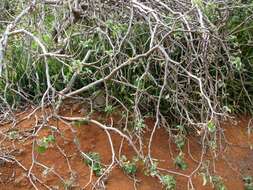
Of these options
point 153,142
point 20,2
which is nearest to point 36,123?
point 153,142

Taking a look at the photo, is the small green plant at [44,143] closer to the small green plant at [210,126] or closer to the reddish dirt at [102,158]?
the reddish dirt at [102,158]

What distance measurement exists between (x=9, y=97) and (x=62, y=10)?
0.75 m

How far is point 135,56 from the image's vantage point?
12.1 feet

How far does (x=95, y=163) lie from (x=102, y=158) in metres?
0.12

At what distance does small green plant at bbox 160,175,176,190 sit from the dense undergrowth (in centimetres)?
2

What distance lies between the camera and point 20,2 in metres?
5.19

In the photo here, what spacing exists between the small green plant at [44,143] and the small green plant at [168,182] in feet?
2.28

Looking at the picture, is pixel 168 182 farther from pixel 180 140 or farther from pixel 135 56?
pixel 135 56

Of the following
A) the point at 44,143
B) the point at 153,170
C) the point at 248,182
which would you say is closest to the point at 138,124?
the point at 153,170

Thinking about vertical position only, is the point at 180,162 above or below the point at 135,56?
below

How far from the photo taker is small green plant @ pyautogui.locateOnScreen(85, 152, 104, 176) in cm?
367

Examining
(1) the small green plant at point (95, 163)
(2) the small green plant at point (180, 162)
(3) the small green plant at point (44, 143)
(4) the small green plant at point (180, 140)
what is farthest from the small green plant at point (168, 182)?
(3) the small green plant at point (44, 143)

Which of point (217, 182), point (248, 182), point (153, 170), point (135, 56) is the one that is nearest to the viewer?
point (153, 170)

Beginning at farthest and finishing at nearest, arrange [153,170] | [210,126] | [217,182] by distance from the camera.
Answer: [217,182] → [153,170] → [210,126]
